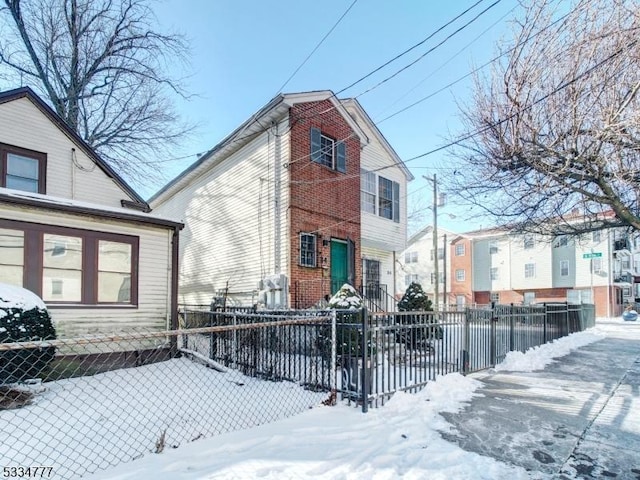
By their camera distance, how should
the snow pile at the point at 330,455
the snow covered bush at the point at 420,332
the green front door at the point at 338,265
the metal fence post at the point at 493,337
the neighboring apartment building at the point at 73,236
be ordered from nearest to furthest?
1. the snow pile at the point at 330,455
2. the snow covered bush at the point at 420,332
3. the neighboring apartment building at the point at 73,236
4. the metal fence post at the point at 493,337
5. the green front door at the point at 338,265

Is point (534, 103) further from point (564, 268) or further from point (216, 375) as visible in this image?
point (564, 268)

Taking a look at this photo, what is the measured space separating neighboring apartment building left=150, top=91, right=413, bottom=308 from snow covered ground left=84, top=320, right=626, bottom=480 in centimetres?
631

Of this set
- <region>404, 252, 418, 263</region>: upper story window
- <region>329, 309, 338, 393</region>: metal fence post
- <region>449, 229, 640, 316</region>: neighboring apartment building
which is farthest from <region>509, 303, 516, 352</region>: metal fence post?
<region>404, 252, 418, 263</region>: upper story window

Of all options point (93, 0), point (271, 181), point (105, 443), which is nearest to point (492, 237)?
point (271, 181)

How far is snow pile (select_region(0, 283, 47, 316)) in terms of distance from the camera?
19.1 ft

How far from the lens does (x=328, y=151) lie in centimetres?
1265

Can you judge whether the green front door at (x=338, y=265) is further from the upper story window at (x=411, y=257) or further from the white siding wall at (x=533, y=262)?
the upper story window at (x=411, y=257)

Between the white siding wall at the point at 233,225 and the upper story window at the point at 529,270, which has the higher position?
the white siding wall at the point at 233,225

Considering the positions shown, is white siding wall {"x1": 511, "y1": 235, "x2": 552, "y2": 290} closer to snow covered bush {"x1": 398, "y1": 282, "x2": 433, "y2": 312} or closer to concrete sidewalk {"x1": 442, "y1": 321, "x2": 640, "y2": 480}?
snow covered bush {"x1": 398, "y1": 282, "x2": 433, "y2": 312}

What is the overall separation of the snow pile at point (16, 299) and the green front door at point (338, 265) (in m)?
7.78

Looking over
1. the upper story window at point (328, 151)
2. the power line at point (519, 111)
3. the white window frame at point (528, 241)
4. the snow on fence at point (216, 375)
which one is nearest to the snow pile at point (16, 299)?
the snow on fence at point (216, 375)

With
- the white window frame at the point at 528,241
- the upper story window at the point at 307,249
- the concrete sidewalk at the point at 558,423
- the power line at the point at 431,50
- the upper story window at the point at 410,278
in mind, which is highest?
the power line at the point at 431,50

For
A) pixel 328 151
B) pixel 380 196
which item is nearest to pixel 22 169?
pixel 328 151

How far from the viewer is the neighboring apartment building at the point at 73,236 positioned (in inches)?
295
